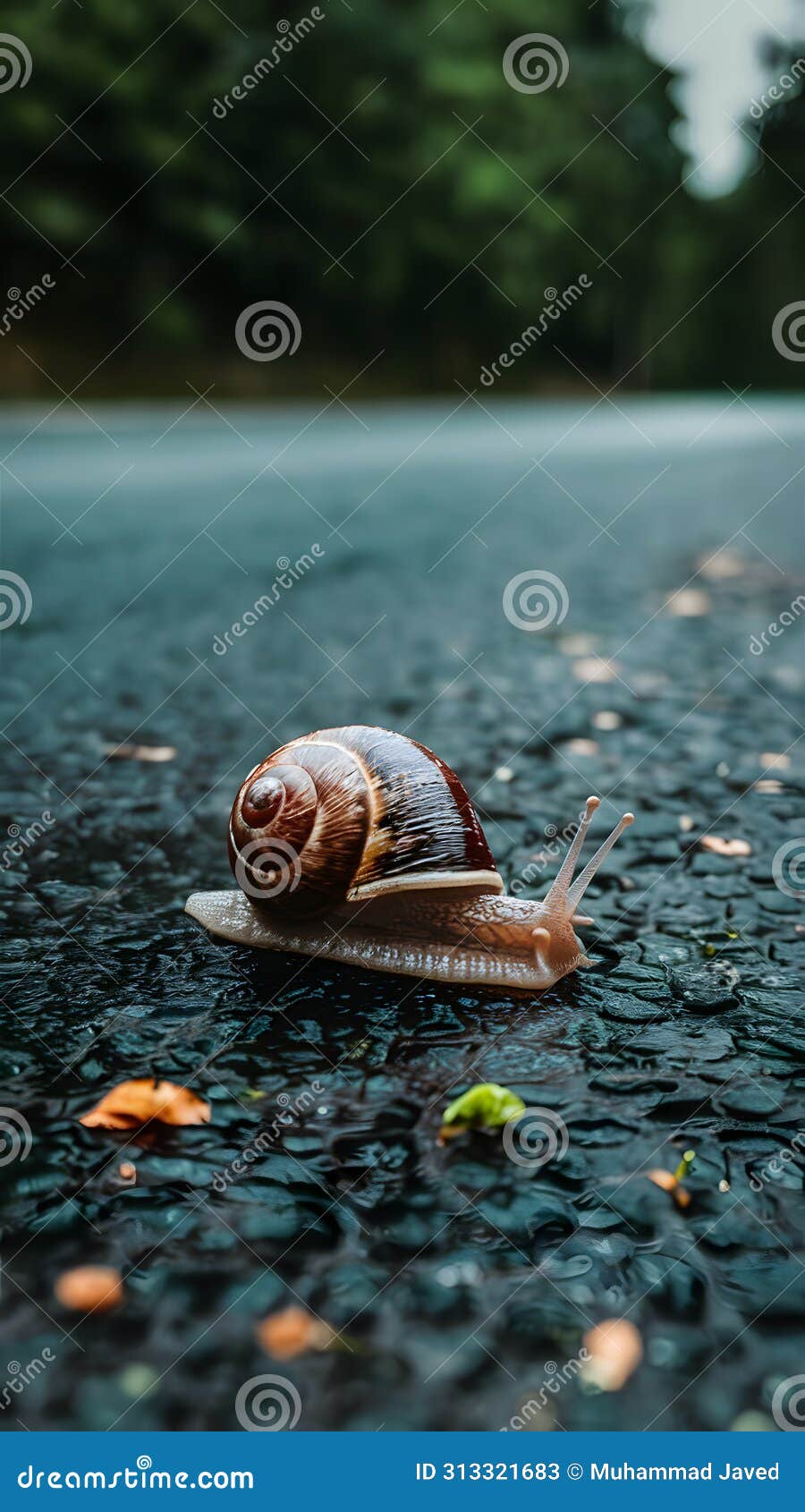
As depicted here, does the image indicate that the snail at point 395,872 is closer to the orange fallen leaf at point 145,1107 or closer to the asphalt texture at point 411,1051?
the asphalt texture at point 411,1051

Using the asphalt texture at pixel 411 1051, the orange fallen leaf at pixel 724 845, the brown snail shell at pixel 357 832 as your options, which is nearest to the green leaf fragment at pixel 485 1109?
the asphalt texture at pixel 411 1051

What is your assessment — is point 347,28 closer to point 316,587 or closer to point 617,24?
point 617,24

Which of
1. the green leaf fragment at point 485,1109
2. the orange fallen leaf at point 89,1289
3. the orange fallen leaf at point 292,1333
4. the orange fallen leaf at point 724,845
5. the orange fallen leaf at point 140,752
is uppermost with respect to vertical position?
the orange fallen leaf at point 724,845

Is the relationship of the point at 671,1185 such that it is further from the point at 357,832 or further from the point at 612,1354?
the point at 357,832

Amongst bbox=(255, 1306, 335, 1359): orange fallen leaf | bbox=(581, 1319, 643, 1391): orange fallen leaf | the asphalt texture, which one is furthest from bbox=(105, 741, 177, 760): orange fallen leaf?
bbox=(581, 1319, 643, 1391): orange fallen leaf

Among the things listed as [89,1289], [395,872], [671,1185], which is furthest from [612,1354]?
[395,872]

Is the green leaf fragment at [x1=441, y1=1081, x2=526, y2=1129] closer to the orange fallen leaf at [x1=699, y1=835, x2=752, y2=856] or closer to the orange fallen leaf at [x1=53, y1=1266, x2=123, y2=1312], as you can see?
the orange fallen leaf at [x1=53, y1=1266, x2=123, y2=1312]
